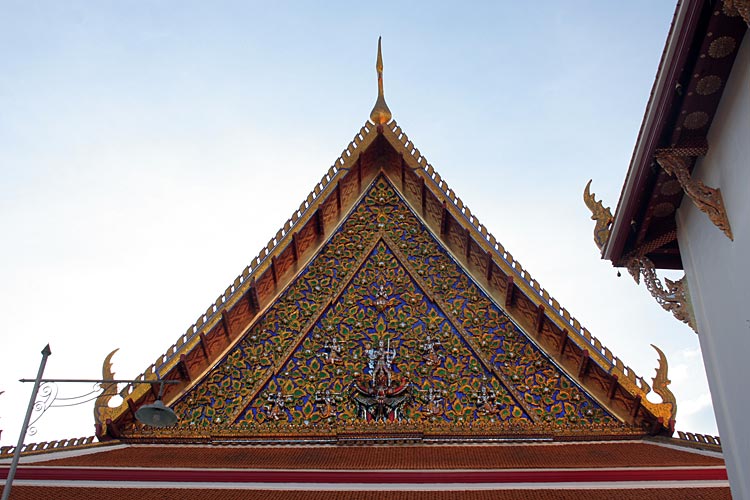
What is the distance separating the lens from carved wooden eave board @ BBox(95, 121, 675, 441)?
237 inches

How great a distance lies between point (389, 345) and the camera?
257 inches

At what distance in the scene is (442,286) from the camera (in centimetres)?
693

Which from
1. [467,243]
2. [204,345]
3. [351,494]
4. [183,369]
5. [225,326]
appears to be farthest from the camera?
[467,243]

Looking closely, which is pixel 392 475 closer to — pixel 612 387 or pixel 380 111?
pixel 612 387

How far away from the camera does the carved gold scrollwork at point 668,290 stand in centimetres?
430

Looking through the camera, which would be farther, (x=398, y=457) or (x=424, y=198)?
(x=424, y=198)

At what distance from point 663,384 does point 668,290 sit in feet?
6.19

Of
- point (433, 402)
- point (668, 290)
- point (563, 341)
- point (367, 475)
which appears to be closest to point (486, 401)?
point (433, 402)

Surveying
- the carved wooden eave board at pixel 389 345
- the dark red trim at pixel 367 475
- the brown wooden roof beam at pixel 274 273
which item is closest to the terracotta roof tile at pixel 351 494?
the dark red trim at pixel 367 475

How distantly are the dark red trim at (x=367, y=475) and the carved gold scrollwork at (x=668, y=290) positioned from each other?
1.04 meters

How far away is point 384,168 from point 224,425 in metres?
2.99

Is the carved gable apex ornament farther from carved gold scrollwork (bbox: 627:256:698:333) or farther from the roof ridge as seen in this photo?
carved gold scrollwork (bbox: 627:256:698:333)

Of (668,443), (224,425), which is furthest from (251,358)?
(668,443)

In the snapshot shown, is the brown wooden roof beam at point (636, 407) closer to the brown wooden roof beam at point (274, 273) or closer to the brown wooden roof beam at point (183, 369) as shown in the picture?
the brown wooden roof beam at point (274, 273)
